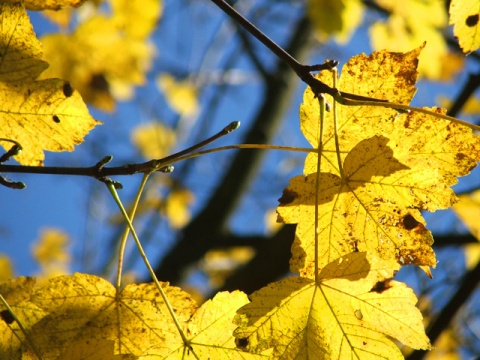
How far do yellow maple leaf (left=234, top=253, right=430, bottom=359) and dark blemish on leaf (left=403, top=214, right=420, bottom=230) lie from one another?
0.07 metres

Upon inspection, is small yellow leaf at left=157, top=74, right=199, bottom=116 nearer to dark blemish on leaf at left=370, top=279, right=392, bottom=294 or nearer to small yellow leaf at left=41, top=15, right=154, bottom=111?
small yellow leaf at left=41, top=15, right=154, bottom=111

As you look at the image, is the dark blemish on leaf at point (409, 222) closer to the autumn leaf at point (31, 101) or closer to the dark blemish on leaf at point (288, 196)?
the dark blemish on leaf at point (288, 196)

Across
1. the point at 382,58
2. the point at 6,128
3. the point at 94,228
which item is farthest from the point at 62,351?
the point at 94,228

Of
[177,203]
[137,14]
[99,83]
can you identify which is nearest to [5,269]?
[177,203]

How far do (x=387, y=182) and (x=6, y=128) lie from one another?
63 cm

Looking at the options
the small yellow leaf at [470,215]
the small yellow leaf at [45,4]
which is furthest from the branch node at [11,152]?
the small yellow leaf at [470,215]

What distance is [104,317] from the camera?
35.9 inches

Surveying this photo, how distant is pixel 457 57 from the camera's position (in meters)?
3.59

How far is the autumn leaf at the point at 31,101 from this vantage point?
33.7 inches

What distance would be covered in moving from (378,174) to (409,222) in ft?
0.29

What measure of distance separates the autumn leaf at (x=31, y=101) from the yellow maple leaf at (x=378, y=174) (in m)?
0.37

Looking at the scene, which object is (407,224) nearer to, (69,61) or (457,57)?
(69,61)

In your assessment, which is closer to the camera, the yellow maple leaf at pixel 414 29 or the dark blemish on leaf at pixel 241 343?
the dark blemish on leaf at pixel 241 343

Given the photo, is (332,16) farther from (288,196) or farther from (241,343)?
(241,343)
